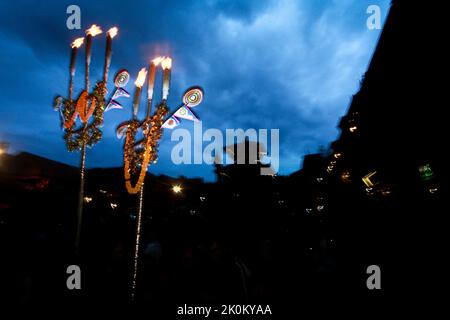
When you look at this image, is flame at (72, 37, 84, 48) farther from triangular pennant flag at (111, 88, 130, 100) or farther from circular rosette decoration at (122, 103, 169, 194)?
circular rosette decoration at (122, 103, 169, 194)

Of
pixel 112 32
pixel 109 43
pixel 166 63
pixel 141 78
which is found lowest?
pixel 141 78

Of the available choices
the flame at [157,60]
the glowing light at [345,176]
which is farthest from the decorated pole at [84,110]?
the glowing light at [345,176]

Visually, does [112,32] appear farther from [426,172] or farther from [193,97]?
[426,172]

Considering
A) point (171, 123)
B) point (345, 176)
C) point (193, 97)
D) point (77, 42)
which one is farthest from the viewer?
point (345, 176)

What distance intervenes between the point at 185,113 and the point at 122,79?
218cm

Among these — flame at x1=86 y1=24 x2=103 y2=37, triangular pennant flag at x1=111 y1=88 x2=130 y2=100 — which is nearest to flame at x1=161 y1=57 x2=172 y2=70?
triangular pennant flag at x1=111 y1=88 x2=130 y2=100

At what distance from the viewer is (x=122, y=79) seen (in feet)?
25.1

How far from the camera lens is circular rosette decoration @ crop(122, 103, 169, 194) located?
22.5 feet

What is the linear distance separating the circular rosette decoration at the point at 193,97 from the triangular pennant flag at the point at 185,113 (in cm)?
12

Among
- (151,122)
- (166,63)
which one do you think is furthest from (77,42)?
(151,122)

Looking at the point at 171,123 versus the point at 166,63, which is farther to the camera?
the point at 171,123

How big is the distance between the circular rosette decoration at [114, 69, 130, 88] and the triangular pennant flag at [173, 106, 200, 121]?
191 cm

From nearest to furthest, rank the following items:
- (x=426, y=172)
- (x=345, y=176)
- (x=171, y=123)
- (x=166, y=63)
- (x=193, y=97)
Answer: (x=166, y=63) < (x=193, y=97) < (x=171, y=123) < (x=426, y=172) < (x=345, y=176)

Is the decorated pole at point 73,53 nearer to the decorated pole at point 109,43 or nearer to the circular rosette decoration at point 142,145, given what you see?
the decorated pole at point 109,43
